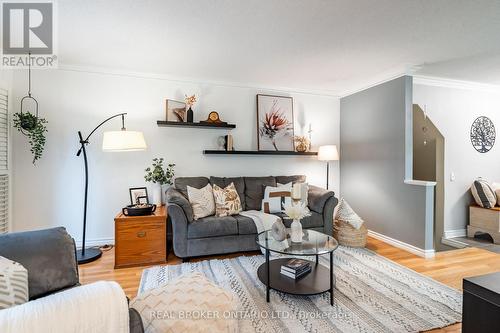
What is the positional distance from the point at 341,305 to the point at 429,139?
340 cm

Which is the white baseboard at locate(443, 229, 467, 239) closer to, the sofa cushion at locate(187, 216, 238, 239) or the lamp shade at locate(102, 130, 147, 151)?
the sofa cushion at locate(187, 216, 238, 239)

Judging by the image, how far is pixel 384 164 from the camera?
12.1ft

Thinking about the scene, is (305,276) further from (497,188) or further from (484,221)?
(497,188)

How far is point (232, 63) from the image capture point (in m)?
3.26

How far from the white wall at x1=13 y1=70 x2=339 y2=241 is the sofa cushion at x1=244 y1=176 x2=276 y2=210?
0.33 m

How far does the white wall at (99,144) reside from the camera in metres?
3.24

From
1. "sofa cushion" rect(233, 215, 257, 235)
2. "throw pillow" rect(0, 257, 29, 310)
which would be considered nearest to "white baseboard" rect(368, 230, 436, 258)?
"sofa cushion" rect(233, 215, 257, 235)

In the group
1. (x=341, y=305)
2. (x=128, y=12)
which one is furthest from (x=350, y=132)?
(x=128, y=12)

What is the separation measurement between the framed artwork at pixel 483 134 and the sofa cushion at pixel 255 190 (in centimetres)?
347

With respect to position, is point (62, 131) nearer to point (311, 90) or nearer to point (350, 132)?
A: point (311, 90)

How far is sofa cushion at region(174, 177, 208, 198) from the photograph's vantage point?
348cm

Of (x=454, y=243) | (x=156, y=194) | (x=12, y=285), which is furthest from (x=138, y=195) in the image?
(x=454, y=243)

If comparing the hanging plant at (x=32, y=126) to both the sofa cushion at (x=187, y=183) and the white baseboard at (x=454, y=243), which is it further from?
the white baseboard at (x=454, y=243)

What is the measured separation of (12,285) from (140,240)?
1935 millimetres
